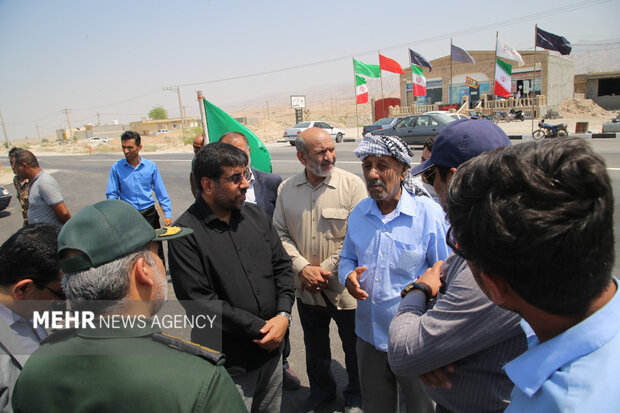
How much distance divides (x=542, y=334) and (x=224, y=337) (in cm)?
171

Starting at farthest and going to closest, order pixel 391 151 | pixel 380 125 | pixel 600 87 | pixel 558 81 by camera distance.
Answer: pixel 600 87
pixel 558 81
pixel 380 125
pixel 391 151

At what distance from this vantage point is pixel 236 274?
222 centimetres

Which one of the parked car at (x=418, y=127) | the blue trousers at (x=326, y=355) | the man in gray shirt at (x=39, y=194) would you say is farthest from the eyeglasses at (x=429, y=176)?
the parked car at (x=418, y=127)

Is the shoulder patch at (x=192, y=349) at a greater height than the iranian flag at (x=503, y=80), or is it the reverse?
the iranian flag at (x=503, y=80)

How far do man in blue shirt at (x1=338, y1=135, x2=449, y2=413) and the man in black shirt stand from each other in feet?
1.58

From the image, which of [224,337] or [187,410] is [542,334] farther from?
[224,337]

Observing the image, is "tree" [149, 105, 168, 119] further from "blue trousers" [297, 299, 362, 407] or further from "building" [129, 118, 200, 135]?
"blue trousers" [297, 299, 362, 407]

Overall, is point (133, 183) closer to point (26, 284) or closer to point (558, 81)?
point (26, 284)

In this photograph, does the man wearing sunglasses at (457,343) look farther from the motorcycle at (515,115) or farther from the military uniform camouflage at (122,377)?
the motorcycle at (515,115)

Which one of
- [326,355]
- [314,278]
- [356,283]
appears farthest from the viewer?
[326,355]

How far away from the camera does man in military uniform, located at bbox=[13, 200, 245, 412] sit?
3.31 ft

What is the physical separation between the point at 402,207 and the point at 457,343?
1166 mm

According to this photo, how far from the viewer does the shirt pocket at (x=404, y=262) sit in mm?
2230

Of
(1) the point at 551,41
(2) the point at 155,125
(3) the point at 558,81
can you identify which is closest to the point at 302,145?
(1) the point at 551,41
